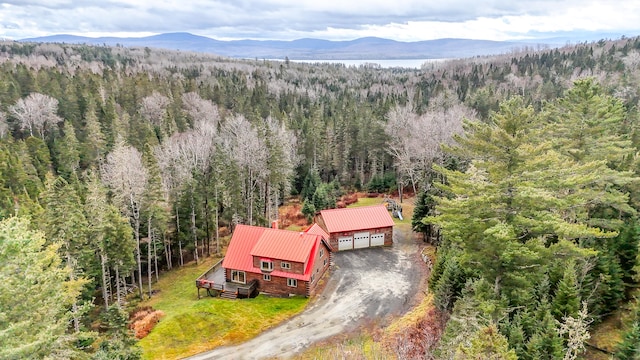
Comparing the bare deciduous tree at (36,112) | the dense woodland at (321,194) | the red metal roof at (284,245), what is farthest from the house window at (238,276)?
the bare deciduous tree at (36,112)

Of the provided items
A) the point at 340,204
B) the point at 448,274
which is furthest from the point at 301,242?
the point at 340,204

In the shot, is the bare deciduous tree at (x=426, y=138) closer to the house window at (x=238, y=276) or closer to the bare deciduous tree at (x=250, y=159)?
the bare deciduous tree at (x=250, y=159)

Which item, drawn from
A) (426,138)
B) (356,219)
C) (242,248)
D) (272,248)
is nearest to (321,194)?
(356,219)

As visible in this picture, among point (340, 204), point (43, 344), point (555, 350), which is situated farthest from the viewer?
point (340, 204)

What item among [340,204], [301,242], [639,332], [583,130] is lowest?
[340,204]

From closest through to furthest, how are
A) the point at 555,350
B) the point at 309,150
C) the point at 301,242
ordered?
the point at 555,350 → the point at 301,242 → the point at 309,150

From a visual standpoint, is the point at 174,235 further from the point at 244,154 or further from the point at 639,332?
the point at 639,332

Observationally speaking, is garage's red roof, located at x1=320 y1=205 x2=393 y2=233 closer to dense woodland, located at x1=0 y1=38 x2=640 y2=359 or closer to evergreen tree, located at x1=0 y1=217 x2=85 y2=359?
dense woodland, located at x1=0 y1=38 x2=640 y2=359
